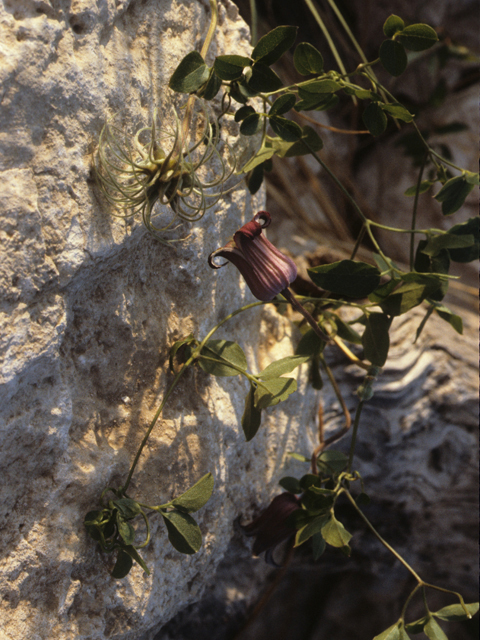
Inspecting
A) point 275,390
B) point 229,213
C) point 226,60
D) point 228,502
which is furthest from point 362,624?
point 226,60

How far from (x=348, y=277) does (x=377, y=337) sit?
0.47 feet

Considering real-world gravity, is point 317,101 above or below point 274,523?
above

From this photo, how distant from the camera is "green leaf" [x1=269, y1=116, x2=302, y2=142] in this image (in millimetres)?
696

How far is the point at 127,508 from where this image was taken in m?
0.62

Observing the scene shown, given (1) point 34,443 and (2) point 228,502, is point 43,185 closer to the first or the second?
(1) point 34,443

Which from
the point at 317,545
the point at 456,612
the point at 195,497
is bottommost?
the point at 456,612

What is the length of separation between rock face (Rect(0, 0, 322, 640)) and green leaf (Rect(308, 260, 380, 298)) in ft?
0.64

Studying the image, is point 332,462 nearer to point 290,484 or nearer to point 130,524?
point 290,484

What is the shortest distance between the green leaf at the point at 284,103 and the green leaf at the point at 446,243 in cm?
33

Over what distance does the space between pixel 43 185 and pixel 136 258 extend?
17cm

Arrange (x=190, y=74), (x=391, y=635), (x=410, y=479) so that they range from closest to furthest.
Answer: (x=190, y=74) < (x=391, y=635) < (x=410, y=479)

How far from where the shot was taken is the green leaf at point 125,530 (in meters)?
0.60

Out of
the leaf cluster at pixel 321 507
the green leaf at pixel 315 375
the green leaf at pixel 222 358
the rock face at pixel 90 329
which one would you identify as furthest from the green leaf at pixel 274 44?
the leaf cluster at pixel 321 507

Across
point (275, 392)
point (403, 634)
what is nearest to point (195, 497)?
point (275, 392)
